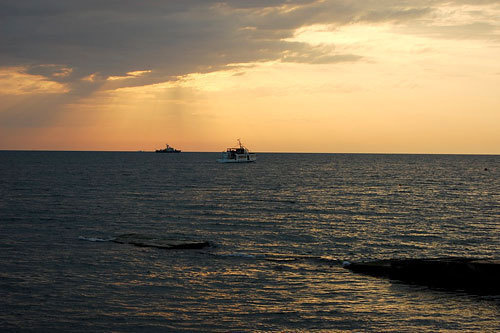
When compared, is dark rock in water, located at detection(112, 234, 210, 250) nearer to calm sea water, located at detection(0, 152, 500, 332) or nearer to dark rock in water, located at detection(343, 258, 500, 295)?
calm sea water, located at detection(0, 152, 500, 332)

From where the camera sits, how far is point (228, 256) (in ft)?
102

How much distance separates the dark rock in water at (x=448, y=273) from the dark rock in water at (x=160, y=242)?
12025 millimetres

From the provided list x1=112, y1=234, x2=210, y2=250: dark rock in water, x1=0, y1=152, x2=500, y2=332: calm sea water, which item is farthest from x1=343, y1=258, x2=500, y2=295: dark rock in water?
x1=112, y1=234, x2=210, y2=250: dark rock in water

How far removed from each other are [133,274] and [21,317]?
720 cm

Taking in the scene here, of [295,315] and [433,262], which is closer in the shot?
[295,315]

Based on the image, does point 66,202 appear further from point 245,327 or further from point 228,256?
point 245,327

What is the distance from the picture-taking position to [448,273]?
25.0 metres

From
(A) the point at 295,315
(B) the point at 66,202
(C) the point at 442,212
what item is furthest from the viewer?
(B) the point at 66,202

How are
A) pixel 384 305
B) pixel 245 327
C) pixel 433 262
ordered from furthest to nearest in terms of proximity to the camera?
pixel 433 262 < pixel 384 305 < pixel 245 327

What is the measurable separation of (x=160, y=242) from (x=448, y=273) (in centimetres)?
1859

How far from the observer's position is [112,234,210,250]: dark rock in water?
32875mm

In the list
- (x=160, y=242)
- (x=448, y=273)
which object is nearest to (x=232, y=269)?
(x=160, y=242)

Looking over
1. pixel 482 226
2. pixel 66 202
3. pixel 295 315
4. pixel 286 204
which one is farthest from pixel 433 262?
pixel 66 202

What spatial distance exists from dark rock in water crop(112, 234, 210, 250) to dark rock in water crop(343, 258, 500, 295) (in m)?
12.0
